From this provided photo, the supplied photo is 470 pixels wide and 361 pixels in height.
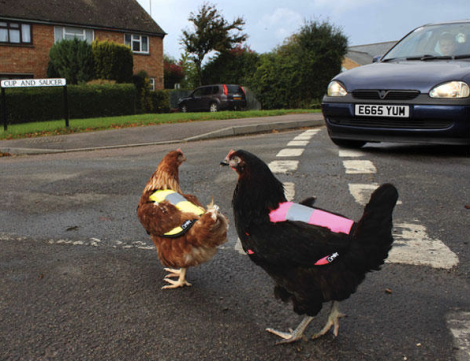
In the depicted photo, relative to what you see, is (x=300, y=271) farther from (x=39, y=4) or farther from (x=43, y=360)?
(x=39, y=4)

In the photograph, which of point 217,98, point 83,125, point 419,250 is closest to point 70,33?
point 217,98

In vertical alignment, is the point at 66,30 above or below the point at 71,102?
above

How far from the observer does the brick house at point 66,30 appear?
86.3ft

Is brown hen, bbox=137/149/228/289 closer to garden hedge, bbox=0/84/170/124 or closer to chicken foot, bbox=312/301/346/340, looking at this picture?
chicken foot, bbox=312/301/346/340

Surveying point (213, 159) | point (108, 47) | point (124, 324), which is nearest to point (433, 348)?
point (124, 324)

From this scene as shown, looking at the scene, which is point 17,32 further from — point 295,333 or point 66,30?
point 295,333

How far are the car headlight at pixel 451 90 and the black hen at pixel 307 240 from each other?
4.78 m

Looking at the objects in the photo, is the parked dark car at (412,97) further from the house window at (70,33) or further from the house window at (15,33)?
the house window at (15,33)

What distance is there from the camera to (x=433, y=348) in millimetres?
2361

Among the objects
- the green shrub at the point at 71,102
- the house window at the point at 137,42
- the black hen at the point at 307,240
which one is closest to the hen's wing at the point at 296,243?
the black hen at the point at 307,240

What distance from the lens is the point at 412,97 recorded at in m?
6.58

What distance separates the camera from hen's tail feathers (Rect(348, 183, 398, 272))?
2.25 meters

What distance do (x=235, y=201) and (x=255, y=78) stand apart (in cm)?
2901

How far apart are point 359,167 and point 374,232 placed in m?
4.48
